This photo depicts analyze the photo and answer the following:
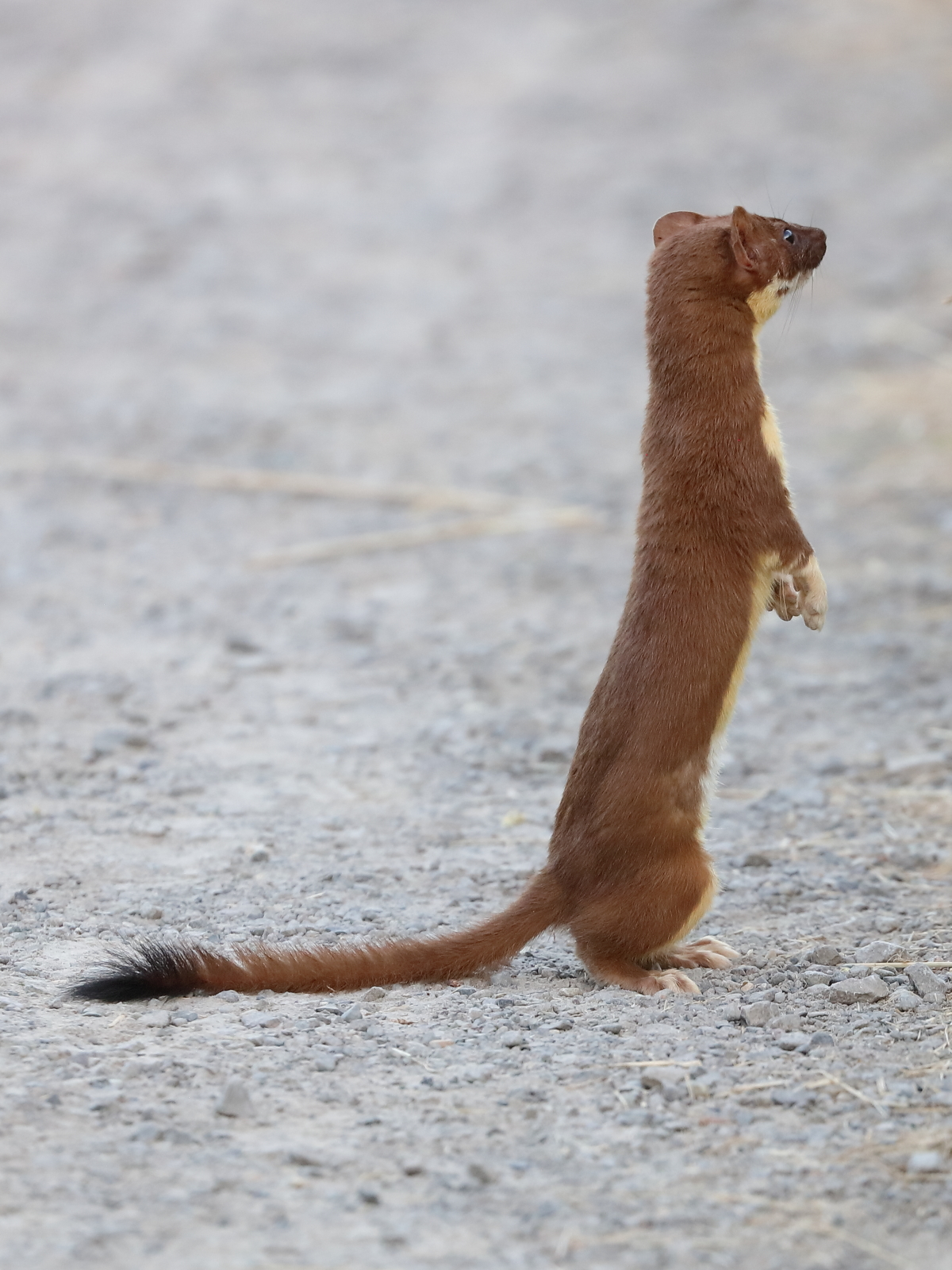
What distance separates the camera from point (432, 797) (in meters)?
4.93

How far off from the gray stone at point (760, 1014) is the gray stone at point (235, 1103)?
1.03 m

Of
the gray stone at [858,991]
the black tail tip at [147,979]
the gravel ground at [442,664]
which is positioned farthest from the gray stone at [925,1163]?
the black tail tip at [147,979]

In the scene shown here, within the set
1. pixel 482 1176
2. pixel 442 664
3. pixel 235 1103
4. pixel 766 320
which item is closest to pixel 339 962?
pixel 235 1103

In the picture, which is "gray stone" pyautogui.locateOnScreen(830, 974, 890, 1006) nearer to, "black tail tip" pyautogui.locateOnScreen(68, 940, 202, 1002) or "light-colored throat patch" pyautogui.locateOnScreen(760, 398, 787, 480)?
"light-colored throat patch" pyautogui.locateOnScreen(760, 398, 787, 480)

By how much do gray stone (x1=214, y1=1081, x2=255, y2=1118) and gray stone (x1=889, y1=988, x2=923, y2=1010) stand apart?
4.45ft

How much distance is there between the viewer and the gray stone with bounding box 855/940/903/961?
371 cm

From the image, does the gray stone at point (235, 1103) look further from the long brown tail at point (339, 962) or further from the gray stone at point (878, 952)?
the gray stone at point (878, 952)

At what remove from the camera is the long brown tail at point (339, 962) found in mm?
3426

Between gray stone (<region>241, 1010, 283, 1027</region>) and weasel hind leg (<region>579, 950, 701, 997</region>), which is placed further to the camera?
weasel hind leg (<region>579, 950, 701, 997</region>)

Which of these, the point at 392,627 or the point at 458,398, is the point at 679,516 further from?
the point at 458,398

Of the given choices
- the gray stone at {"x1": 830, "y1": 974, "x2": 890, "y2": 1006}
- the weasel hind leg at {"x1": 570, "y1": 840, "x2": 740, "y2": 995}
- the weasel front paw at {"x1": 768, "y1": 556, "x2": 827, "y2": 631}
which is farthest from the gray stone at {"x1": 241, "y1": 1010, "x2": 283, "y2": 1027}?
the weasel front paw at {"x1": 768, "y1": 556, "x2": 827, "y2": 631}

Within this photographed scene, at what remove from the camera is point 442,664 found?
607cm

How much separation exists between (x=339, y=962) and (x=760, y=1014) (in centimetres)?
88

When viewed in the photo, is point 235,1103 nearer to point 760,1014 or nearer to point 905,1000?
point 760,1014
